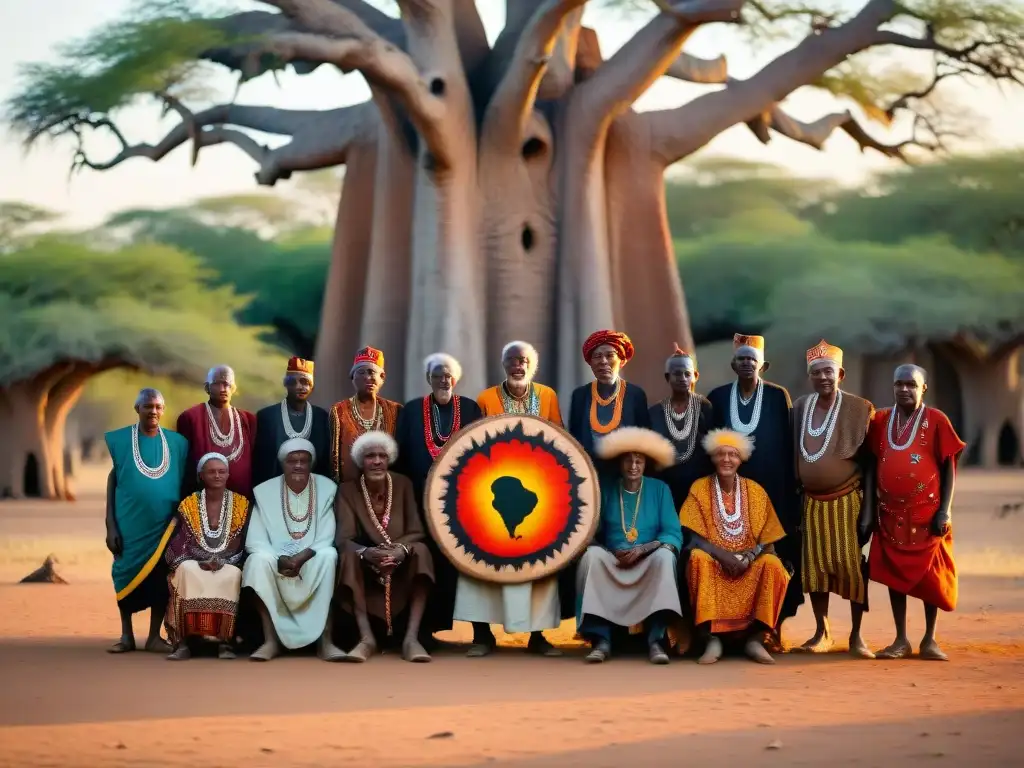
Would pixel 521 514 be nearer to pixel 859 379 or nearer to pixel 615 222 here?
pixel 615 222

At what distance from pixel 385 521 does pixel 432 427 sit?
2.01 ft

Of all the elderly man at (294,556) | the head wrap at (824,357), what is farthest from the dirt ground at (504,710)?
the head wrap at (824,357)

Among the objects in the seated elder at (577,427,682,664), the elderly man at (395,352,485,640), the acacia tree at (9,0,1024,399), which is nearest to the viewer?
the seated elder at (577,427,682,664)

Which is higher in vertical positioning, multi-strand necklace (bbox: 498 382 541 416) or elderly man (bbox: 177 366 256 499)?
multi-strand necklace (bbox: 498 382 541 416)

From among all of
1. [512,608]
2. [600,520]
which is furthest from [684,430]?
[512,608]

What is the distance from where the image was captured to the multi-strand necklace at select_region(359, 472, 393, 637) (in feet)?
27.8

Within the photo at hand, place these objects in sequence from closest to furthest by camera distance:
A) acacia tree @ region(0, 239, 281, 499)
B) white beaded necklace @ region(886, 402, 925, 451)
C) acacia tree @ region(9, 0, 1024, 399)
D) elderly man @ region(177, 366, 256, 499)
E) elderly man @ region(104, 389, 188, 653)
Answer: white beaded necklace @ region(886, 402, 925, 451) < elderly man @ region(104, 389, 188, 653) < elderly man @ region(177, 366, 256, 499) < acacia tree @ region(9, 0, 1024, 399) < acacia tree @ region(0, 239, 281, 499)

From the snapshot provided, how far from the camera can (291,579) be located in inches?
329

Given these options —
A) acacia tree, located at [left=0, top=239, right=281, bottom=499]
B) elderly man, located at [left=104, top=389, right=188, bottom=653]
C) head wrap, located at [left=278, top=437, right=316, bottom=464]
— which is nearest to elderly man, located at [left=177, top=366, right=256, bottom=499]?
Answer: elderly man, located at [left=104, top=389, right=188, bottom=653]

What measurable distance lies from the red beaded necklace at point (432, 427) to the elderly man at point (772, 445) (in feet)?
4.66

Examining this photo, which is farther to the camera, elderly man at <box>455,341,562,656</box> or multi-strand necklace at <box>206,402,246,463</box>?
multi-strand necklace at <box>206,402,246,463</box>

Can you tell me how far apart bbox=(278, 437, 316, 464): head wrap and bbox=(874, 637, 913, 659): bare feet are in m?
A: 3.12

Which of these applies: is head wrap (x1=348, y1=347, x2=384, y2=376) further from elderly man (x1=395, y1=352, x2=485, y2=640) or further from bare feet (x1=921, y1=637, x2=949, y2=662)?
bare feet (x1=921, y1=637, x2=949, y2=662)

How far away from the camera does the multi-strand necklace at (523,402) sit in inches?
348
